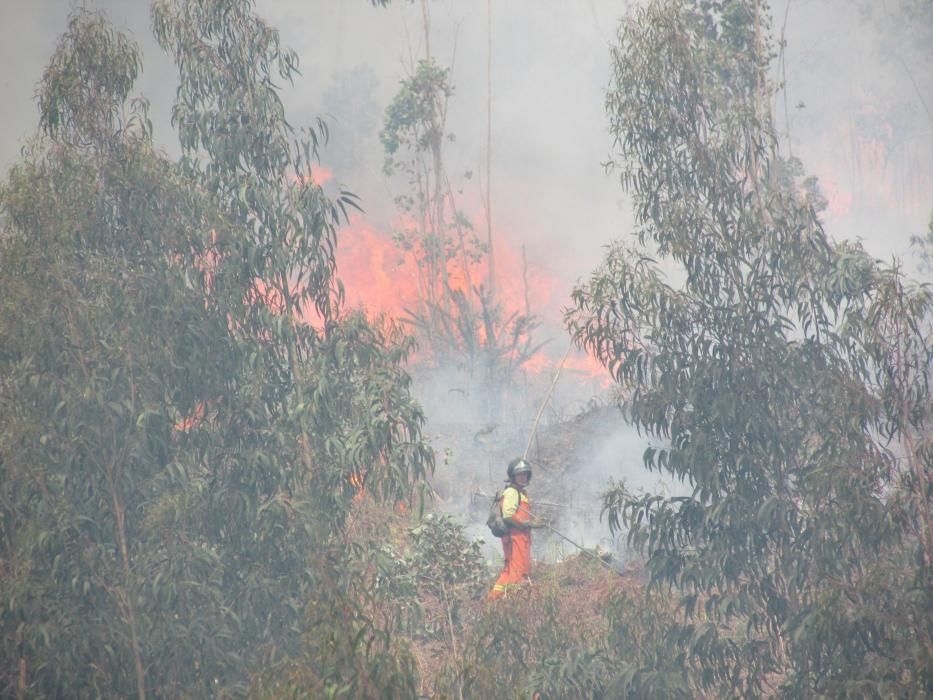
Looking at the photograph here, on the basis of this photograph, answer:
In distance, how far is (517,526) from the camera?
48.4 ft

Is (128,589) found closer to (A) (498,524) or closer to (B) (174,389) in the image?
(B) (174,389)

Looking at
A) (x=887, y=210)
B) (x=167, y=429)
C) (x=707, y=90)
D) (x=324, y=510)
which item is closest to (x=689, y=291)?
(x=707, y=90)

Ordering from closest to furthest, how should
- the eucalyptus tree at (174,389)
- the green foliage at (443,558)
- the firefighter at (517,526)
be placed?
the eucalyptus tree at (174,389) < the firefighter at (517,526) < the green foliage at (443,558)

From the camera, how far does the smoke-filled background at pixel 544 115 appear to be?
45.6 m

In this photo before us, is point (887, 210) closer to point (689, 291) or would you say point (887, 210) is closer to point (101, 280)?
point (689, 291)

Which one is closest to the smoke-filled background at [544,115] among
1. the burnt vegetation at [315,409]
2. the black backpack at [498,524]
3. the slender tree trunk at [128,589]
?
the black backpack at [498,524]

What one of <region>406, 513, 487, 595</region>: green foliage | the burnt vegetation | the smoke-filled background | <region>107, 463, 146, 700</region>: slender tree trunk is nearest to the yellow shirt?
<region>406, 513, 487, 595</region>: green foliage

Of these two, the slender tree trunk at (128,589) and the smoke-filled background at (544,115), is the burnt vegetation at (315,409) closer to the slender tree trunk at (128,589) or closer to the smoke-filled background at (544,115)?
the slender tree trunk at (128,589)

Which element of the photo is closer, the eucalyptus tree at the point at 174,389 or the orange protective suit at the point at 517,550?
the eucalyptus tree at the point at 174,389

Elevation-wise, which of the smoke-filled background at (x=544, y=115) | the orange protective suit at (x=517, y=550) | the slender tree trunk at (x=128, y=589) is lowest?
the slender tree trunk at (x=128, y=589)

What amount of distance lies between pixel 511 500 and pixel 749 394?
16.4 feet

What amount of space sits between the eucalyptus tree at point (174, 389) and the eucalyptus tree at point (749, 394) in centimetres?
237

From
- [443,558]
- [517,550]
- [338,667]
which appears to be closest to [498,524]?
[517,550]

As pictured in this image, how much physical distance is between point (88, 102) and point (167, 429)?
10.6 ft
